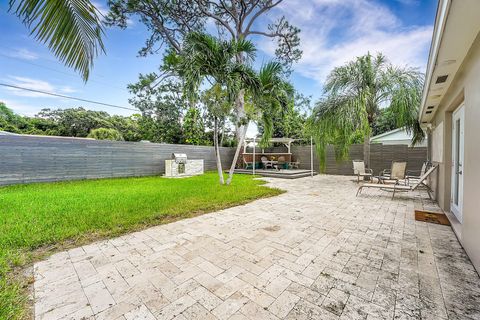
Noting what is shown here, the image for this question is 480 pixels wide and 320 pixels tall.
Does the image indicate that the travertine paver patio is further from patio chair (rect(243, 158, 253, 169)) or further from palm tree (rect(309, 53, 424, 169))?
patio chair (rect(243, 158, 253, 169))

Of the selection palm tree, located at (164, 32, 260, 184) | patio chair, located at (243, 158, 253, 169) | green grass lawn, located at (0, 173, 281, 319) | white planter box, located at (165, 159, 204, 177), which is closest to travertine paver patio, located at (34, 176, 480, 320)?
green grass lawn, located at (0, 173, 281, 319)

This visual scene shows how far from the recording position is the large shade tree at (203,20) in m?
11.5

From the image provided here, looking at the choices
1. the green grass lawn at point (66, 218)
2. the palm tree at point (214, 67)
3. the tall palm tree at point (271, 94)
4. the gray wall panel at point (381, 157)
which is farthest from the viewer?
the gray wall panel at point (381, 157)

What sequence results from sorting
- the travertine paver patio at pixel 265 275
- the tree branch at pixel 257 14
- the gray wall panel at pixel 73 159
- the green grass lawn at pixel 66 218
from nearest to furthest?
1. the travertine paver patio at pixel 265 275
2. the green grass lawn at pixel 66 218
3. the gray wall panel at pixel 73 159
4. the tree branch at pixel 257 14

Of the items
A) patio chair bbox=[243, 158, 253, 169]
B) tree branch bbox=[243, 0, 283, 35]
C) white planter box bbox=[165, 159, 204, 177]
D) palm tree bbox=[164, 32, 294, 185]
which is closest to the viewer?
palm tree bbox=[164, 32, 294, 185]

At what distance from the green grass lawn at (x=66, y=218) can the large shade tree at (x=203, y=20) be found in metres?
9.93

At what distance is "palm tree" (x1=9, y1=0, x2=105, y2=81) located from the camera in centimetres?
180

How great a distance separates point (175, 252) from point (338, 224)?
298 centimetres

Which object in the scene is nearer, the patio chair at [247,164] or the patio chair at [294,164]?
the patio chair at [294,164]

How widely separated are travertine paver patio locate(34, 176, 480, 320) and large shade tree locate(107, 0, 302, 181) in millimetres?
11884

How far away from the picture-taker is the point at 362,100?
319 inches

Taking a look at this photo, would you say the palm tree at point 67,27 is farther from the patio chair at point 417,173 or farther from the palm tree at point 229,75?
the patio chair at point 417,173

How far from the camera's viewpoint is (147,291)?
1.86 metres

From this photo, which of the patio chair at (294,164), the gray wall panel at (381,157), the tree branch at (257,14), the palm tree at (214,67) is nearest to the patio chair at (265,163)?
the patio chair at (294,164)
